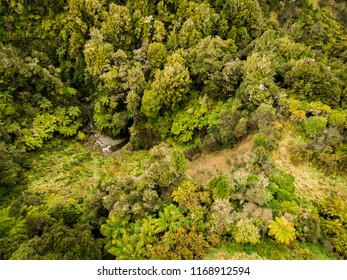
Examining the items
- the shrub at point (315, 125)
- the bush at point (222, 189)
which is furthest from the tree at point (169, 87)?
the bush at point (222, 189)

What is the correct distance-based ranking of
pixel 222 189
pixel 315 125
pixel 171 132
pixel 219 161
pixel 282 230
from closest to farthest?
Answer: pixel 282 230
pixel 222 189
pixel 315 125
pixel 219 161
pixel 171 132

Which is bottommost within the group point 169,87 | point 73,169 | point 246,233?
point 73,169

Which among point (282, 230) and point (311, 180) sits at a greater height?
point (282, 230)

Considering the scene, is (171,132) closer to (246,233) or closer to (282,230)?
(246,233)

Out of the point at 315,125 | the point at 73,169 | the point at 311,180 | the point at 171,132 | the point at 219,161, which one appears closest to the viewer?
the point at 311,180

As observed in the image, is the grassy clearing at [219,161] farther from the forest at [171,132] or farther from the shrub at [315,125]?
the shrub at [315,125]

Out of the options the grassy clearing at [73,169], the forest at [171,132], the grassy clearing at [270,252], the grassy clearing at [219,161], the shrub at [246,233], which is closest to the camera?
the grassy clearing at [270,252]

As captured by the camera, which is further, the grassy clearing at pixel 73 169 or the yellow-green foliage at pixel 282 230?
the grassy clearing at pixel 73 169

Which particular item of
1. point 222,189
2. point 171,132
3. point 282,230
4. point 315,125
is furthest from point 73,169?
point 315,125

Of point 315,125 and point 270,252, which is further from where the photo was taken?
point 315,125
